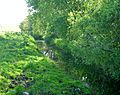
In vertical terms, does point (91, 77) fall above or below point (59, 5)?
below

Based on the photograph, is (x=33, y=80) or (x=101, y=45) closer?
(x=101, y=45)

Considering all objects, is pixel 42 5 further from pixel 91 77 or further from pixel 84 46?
pixel 84 46

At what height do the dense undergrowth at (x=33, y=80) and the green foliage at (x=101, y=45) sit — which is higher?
the green foliage at (x=101, y=45)

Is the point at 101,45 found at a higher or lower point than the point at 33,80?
higher

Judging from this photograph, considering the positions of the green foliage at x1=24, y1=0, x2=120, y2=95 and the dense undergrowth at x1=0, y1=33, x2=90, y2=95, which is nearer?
the green foliage at x1=24, y1=0, x2=120, y2=95

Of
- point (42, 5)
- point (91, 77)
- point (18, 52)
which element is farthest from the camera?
point (18, 52)

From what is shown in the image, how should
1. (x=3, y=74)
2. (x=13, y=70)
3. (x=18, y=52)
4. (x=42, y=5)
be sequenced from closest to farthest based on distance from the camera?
(x=3, y=74), (x=13, y=70), (x=42, y=5), (x=18, y=52)

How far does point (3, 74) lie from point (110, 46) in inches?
444

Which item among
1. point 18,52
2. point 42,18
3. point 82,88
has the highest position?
point 42,18

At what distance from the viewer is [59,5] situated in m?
36.2

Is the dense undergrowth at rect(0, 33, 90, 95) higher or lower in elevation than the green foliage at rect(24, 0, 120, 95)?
lower

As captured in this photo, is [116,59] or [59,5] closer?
[116,59]

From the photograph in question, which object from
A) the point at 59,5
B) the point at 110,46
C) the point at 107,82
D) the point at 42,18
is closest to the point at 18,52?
the point at 42,18

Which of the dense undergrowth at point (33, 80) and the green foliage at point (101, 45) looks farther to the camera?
the dense undergrowth at point (33, 80)
